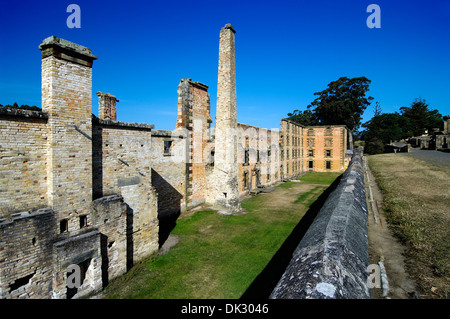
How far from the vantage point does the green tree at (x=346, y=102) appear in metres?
50.8

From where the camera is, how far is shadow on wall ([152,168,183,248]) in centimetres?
1427

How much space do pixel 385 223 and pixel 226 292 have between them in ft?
18.0

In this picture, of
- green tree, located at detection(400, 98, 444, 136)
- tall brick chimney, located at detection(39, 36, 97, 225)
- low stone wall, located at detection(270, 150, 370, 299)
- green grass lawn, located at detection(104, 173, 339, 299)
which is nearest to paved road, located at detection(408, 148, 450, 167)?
green grass lawn, located at detection(104, 173, 339, 299)

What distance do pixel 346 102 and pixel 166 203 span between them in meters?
50.9

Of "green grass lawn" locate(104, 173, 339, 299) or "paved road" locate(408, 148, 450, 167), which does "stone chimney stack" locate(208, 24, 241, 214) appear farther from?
"paved road" locate(408, 148, 450, 167)

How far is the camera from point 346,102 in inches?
2040

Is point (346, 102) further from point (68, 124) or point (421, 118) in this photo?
point (68, 124)

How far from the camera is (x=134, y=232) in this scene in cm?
967

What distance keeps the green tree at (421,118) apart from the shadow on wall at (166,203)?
7767 centimetres

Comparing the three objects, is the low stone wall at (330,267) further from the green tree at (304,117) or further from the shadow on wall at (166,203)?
the green tree at (304,117)

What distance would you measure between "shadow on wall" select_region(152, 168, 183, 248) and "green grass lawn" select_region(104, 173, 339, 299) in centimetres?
69

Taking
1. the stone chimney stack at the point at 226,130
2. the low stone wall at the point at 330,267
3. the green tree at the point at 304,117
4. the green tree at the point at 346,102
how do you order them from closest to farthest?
the low stone wall at the point at 330,267 < the stone chimney stack at the point at 226,130 < the green tree at the point at 346,102 < the green tree at the point at 304,117

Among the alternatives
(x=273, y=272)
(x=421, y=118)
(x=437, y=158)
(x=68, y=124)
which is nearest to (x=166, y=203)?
(x=273, y=272)

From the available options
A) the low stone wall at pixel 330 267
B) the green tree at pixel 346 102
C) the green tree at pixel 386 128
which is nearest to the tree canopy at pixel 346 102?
the green tree at pixel 346 102
